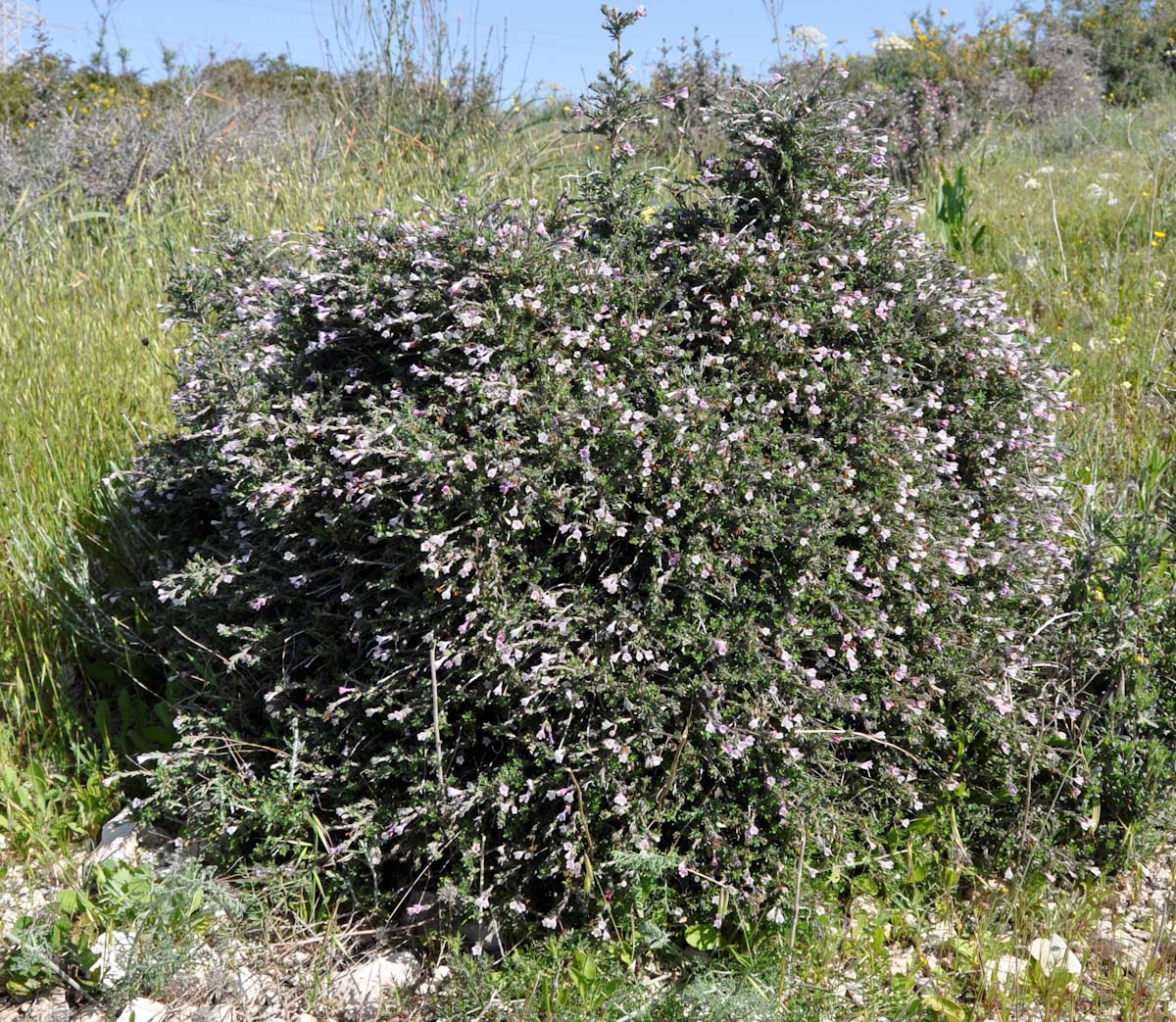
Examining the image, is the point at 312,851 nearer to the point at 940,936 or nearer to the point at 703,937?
the point at 703,937

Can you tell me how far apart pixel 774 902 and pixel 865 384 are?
52.4 inches

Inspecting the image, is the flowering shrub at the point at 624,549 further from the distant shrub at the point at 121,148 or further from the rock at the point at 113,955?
the distant shrub at the point at 121,148

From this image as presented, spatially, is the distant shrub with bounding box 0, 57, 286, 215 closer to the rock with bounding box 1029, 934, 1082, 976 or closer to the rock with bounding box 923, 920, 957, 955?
the rock with bounding box 923, 920, 957, 955

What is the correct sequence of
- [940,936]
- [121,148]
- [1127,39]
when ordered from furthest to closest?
[1127,39] → [121,148] → [940,936]

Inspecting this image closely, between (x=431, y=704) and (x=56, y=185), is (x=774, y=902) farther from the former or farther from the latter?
(x=56, y=185)

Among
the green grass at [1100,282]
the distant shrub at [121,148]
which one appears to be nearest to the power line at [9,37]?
the distant shrub at [121,148]

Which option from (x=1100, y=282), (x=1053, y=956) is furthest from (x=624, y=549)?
(x=1100, y=282)

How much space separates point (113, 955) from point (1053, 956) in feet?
7.51

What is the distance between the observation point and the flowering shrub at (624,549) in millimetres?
2299

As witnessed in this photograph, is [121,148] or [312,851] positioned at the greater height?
[121,148]

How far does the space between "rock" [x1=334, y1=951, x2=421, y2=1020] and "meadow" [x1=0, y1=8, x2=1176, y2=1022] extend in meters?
0.06

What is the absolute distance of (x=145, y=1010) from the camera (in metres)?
2.26

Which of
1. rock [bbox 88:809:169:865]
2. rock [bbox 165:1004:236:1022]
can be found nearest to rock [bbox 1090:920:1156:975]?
rock [bbox 165:1004:236:1022]

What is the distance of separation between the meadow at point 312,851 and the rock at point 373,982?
0.06 meters
